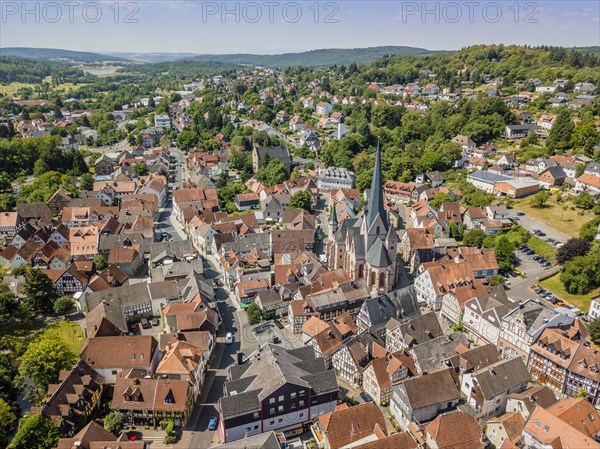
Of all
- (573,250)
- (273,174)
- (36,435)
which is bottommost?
(36,435)

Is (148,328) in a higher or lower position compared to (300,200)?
lower

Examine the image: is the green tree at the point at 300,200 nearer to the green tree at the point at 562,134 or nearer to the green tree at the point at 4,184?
the green tree at the point at 562,134

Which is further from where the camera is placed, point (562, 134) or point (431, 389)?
point (562, 134)

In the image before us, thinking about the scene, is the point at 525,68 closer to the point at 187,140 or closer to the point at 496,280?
the point at 187,140

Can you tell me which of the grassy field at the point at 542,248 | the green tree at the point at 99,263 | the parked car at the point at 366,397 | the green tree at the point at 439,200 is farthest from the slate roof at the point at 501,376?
the green tree at the point at 99,263

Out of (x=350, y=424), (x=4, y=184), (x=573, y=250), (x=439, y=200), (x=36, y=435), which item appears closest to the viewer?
(x=36, y=435)

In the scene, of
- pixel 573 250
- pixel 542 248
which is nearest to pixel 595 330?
pixel 573 250

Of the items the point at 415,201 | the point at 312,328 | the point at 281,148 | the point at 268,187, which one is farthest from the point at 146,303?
the point at 281,148
